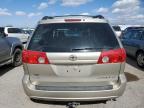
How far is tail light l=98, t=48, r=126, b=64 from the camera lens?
3711 millimetres

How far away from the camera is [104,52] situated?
372 cm

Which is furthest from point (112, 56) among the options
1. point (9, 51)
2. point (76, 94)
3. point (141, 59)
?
point (9, 51)

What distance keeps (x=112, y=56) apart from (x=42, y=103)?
75.5 inches

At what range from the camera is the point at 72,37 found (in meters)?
3.94

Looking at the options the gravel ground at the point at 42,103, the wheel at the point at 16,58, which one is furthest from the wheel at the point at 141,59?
the wheel at the point at 16,58

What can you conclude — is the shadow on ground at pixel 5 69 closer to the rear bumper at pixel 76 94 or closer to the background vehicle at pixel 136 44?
the rear bumper at pixel 76 94

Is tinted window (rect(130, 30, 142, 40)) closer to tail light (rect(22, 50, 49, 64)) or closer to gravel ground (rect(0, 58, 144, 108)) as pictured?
gravel ground (rect(0, 58, 144, 108))

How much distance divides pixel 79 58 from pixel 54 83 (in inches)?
24.7

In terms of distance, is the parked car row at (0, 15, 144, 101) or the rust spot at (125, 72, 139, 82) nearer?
the parked car row at (0, 15, 144, 101)

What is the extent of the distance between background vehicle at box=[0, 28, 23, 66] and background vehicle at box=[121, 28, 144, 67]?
476cm

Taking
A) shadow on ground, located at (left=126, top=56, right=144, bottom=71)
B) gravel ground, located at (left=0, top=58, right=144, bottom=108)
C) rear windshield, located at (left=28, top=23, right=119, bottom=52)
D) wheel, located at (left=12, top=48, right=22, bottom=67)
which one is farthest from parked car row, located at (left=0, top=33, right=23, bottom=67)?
shadow on ground, located at (left=126, top=56, right=144, bottom=71)

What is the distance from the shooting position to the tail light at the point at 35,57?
3738mm

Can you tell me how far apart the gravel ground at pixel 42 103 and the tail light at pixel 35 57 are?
1.25 meters

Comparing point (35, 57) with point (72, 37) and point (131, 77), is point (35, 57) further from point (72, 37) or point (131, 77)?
point (131, 77)
